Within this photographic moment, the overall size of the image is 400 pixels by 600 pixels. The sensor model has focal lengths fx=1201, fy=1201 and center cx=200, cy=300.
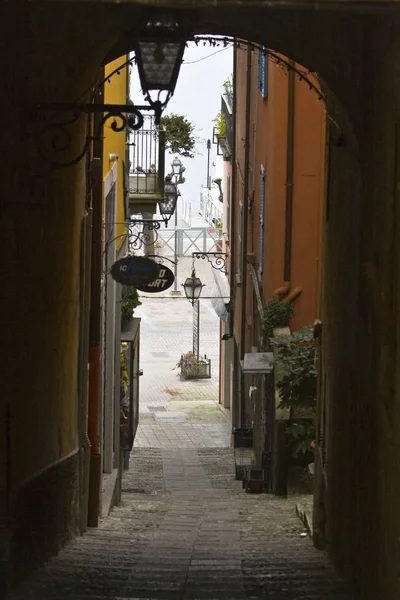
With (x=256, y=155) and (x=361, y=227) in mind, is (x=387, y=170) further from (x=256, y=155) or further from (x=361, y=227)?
(x=256, y=155)

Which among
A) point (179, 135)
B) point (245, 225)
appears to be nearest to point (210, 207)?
point (179, 135)

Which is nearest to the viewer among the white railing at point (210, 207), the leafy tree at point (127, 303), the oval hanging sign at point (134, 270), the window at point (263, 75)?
the oval hanging sign at point (134, 270)

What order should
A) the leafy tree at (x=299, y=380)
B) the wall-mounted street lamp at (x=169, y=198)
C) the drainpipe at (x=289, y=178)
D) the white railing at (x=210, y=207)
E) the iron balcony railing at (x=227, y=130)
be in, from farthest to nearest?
the white railing at (x=210, y=207) → the iron balcony railing at (x=227, y=130) → the wall-mounted street lamp at (x=169, y=198) → the drainpipe at (x=289, y=178) → the leafy tree at (x=299, y=380)

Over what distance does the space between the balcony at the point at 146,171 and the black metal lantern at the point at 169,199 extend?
90 cm

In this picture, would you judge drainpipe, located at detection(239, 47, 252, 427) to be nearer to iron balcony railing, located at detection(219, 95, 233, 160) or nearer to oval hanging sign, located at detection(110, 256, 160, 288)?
iron balcony railing, located at detection(219, 95, 233, 160)

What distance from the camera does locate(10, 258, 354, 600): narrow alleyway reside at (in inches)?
285

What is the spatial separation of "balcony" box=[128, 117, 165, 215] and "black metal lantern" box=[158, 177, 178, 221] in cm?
90

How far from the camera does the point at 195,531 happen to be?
35.6ft

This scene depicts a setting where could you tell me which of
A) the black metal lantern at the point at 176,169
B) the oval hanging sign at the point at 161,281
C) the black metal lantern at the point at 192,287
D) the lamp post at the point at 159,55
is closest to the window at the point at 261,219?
the black metal lantern at the point at 176,169

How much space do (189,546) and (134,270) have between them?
157 inches

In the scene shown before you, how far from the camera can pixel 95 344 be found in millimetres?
12047

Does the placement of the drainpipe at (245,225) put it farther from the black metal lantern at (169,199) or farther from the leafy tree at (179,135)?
the leafy tree at (179,135)

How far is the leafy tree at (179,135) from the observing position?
84.2 feet

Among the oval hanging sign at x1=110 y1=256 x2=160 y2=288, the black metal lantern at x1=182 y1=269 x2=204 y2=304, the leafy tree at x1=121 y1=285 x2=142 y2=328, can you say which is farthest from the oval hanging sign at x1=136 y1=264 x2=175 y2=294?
the black metal lantern at x1=182 y1=269 x2=204 y2=304
